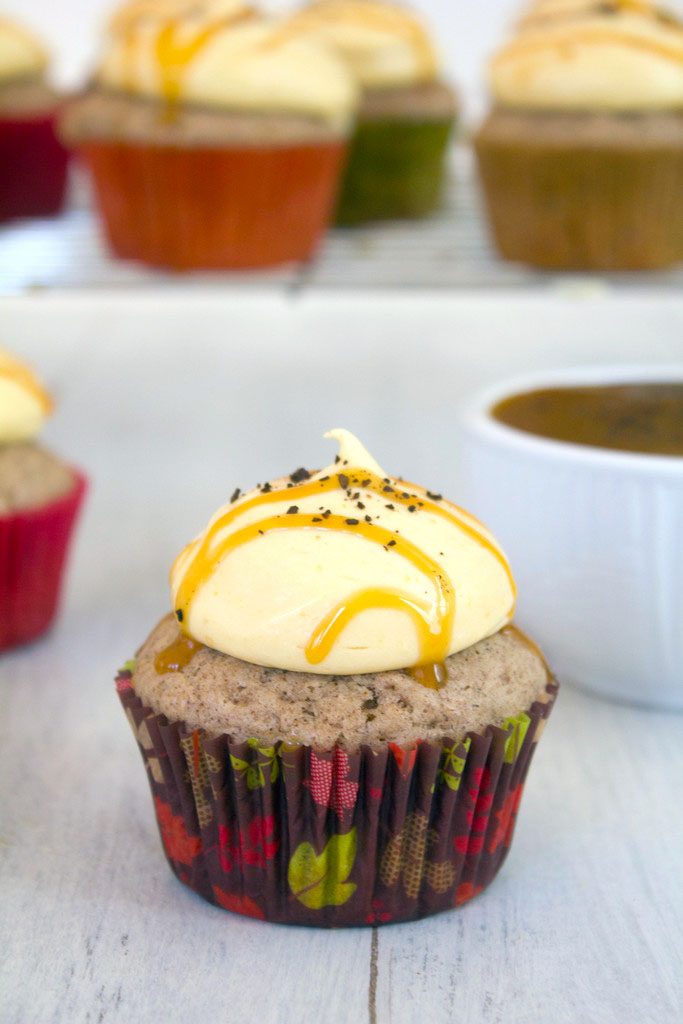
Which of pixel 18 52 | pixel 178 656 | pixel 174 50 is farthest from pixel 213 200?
pixel 178 656

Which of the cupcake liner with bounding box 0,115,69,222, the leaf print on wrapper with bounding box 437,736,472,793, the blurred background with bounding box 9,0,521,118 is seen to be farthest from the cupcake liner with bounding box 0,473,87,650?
the blurred background with bounding box 9,0,521,118

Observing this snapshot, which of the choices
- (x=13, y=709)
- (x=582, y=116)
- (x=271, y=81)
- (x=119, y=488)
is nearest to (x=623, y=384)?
(x=582, y=116)

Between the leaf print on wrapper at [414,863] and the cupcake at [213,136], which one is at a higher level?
the cupcake at [213,136]

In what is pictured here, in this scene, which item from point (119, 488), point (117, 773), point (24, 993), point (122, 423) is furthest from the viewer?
point (122, 423)

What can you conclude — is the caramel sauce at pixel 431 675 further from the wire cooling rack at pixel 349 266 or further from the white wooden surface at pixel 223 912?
the wire cooling rack at pixel 349 266

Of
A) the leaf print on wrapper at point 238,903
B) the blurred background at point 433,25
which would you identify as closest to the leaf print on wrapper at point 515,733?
the leaf print on wrapper at point 238,903

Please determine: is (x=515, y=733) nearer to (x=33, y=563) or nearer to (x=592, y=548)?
(x=592, y=548)

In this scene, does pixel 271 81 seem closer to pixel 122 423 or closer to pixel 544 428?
pixel 544 428
